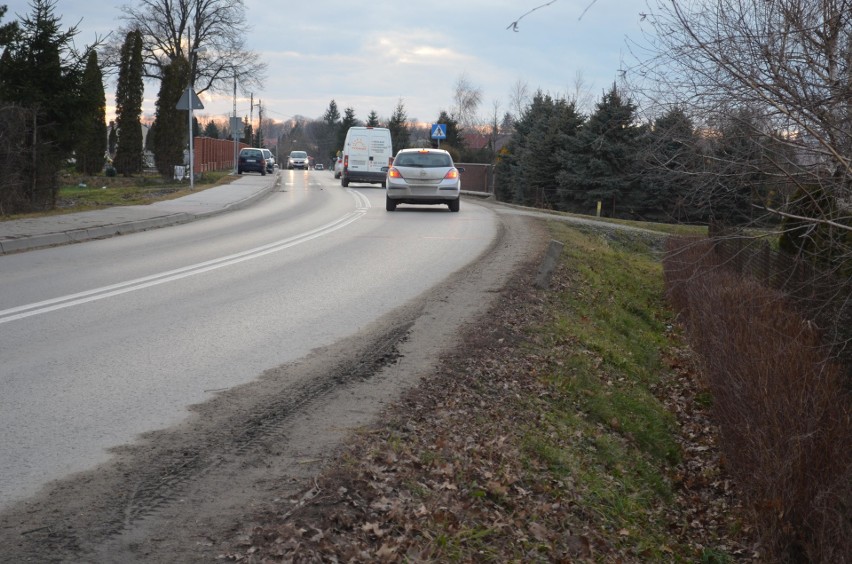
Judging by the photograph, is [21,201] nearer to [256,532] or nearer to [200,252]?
[200,252]

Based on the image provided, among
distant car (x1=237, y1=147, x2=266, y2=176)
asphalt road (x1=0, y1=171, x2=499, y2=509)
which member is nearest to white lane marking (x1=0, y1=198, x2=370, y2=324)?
asphalt road (x1=0, y1=171, x2=499, y2=509)

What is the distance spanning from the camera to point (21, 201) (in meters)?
18.9

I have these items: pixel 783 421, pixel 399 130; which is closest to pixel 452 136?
pixel 399 130

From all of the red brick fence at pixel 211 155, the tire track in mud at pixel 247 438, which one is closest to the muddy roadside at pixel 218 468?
the tire track in mud at pixel 247 438

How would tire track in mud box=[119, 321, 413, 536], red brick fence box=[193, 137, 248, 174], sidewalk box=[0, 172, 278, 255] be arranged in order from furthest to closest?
1. red brick fence box=[193, 137, 248, 174]
2. sidewalk box=[0, 172, 278, 255]
3. tire track in mud box=[119, 321, 413, 536]

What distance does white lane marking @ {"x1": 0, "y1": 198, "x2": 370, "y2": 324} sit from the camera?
8648mm

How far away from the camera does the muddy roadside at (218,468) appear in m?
3.78

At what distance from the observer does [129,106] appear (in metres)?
48.7

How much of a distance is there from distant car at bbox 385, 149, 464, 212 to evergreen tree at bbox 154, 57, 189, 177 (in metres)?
20.9

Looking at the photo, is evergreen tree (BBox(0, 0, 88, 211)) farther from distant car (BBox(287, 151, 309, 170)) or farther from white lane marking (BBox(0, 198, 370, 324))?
distant car (BBox(287, 151, 309, 170))

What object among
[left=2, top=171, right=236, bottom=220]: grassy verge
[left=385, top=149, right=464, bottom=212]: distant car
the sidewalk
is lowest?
[left=2, top=171, right=236, bottom=220]: grassy verge

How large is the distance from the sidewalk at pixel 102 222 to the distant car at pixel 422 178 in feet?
15.3

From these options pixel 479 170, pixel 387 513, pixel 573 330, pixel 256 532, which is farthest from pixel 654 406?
pixel 479 170

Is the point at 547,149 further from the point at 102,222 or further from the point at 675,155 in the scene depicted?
the point at 675,155
